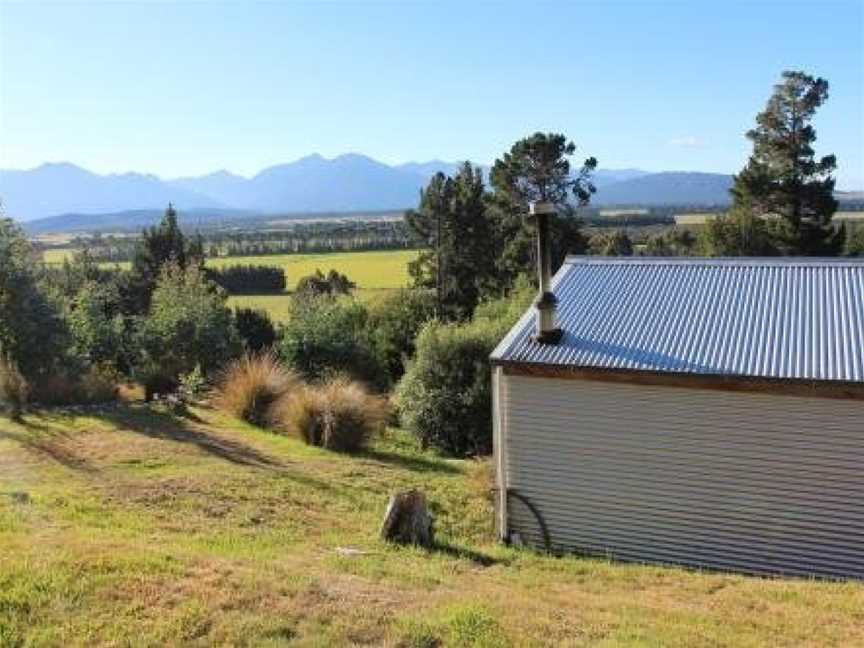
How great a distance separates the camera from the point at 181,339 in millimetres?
21375

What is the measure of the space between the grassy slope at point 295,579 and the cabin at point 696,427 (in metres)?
1.07

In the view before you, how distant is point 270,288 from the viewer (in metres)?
67.1

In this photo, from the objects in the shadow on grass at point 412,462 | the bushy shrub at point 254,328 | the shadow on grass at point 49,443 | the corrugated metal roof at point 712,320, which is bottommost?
the bushy shrub at point 254,328

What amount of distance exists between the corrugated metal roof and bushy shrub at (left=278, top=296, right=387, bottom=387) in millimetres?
10327

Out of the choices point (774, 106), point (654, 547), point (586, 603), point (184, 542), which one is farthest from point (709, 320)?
point (774, 106)

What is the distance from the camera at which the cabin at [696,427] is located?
30.0 feet

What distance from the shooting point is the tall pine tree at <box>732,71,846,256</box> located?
36.3 m

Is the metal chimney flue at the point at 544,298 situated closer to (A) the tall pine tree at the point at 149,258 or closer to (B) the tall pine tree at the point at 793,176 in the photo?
(B) the tall pine tree at the point at 793,176

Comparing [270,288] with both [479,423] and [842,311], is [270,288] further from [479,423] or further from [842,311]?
[842,311]

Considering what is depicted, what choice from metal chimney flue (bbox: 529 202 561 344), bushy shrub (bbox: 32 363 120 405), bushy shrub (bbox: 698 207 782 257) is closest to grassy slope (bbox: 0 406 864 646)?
metal chimney flue (bbox: 529 202 561 344)

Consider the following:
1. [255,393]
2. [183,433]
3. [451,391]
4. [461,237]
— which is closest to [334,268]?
[461,237]

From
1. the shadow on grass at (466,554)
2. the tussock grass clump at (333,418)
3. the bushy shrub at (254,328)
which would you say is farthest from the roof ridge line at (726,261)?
the bushy shrub at (254,328)

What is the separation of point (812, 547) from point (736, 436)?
1322 millimetres

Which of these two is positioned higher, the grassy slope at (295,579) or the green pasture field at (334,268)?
the grassy slope at (295,579)
